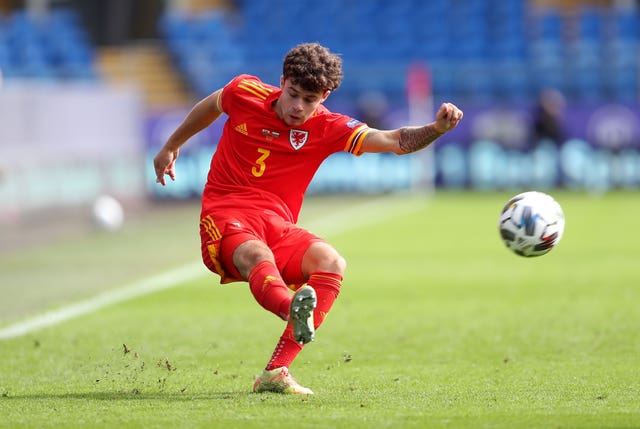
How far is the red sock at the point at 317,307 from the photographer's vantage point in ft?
20.8

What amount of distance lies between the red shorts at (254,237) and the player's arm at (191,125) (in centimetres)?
57

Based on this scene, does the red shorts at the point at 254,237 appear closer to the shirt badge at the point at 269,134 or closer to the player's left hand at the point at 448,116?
Result: the shirt badge at the point at 269,134

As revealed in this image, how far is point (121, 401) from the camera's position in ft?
20.2

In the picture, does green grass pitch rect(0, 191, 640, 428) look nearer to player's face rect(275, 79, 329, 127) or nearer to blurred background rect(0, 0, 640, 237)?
player's face rect(275, 79, 329, 127)

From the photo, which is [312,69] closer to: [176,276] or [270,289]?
[270,289]

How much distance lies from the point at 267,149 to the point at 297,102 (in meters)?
0.40

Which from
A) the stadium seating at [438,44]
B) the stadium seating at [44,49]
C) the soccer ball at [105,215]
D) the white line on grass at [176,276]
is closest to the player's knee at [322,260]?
the white line on grass at [176,276]

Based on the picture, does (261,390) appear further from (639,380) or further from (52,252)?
(52,252)

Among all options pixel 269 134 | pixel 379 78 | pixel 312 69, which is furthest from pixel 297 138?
pixel 379 78

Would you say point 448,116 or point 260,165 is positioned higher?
point 448,116

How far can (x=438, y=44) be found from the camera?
28.5 metres

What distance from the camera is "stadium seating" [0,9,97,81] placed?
84.6 ft

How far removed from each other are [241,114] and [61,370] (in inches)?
80.9

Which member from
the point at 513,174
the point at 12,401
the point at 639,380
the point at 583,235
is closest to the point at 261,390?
the point at 12,401
